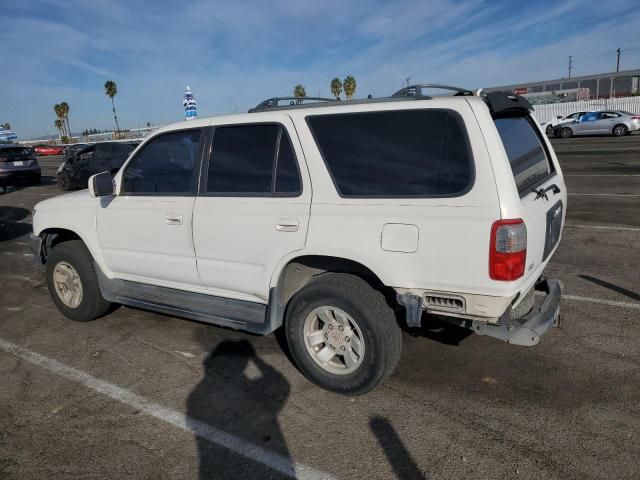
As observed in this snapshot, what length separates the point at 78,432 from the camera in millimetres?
3156

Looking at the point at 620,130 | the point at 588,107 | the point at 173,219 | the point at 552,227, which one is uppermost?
the point at 588,107

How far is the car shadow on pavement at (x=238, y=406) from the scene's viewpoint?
278 centimetres

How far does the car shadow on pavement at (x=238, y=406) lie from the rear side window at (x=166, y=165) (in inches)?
56.1

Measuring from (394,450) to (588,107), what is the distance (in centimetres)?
3790

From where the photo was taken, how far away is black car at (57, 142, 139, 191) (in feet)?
52.9

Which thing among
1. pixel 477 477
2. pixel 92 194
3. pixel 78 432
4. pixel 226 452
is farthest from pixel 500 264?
pixel 92 194

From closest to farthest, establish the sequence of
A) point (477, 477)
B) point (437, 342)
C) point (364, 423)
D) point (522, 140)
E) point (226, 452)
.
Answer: point (477, 477)
point (226, 452)
point (364, 423)
point (522, 140)
point (437, 342)

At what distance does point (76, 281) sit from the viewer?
482cm

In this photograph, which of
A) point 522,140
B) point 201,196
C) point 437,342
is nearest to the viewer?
point 522,140

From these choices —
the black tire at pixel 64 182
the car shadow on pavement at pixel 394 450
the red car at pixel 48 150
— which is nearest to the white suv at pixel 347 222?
the car shadow on pavement at pixel 394 450

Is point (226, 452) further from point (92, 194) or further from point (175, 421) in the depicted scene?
point (92, 194)

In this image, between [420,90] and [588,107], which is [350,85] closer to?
[588,107]

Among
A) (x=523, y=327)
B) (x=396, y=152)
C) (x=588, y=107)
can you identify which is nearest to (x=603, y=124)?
(x=588, y=107)

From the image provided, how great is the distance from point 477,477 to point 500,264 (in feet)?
3.77
